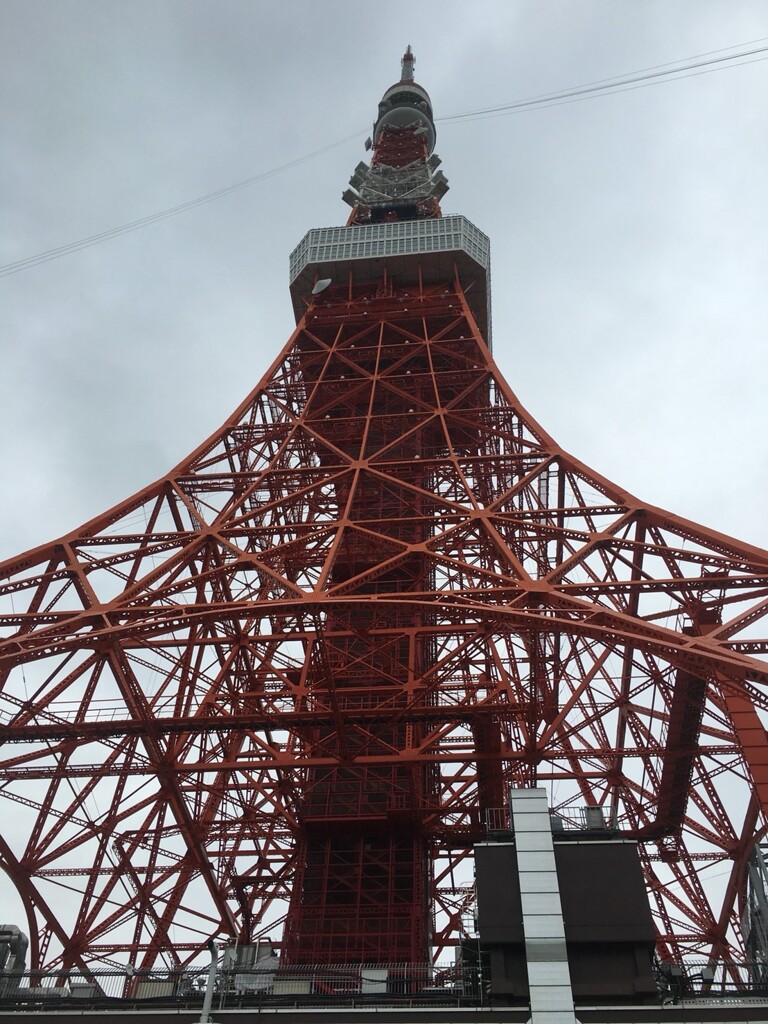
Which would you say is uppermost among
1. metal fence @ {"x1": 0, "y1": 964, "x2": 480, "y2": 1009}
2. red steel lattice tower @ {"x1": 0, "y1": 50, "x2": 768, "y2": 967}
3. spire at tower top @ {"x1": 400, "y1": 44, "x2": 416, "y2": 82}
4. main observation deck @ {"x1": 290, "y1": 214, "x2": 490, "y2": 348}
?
spire at tower top @ {"x1": 400, "y1": 44, "x2": 416, "y2": 82}

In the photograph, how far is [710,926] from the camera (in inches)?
1069

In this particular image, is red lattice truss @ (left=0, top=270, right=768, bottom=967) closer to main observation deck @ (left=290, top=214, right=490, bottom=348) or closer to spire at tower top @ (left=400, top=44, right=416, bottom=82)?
main observation deck @ (left=290, top=214, right=490, bottom=348)

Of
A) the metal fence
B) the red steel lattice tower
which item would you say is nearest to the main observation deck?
the red steel lattice tower

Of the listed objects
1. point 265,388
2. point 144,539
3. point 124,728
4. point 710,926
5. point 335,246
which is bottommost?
point 710,926

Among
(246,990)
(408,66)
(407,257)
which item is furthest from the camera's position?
(408,66)

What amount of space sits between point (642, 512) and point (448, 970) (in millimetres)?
10465

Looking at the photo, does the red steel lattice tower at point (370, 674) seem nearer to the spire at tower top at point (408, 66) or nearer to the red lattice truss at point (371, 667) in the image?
the red lattice truss at point (371, 667)

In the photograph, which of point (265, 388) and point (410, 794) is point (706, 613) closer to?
point (410, 794)

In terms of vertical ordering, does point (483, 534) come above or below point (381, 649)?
above

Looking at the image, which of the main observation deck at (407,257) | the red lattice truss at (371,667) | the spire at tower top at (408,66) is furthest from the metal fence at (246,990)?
the spire at tower top at (408,66)

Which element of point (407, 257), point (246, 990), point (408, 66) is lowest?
point (246, 990)

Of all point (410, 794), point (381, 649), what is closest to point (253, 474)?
point (381, 649)

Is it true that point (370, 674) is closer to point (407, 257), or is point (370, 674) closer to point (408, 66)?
point (407, 257)

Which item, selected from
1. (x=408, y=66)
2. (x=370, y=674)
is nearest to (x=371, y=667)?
(x=370, y=674)
